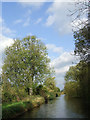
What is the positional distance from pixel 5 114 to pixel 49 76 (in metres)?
11.8

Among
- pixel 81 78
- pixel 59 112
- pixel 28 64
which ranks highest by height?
pixel 28 64

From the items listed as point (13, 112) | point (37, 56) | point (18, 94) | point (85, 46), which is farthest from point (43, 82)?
point (85, 46)

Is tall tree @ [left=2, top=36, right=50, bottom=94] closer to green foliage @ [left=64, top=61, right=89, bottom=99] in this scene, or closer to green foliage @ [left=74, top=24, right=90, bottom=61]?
green foliage @ [left=64, top=61, right=89, bottom=99]

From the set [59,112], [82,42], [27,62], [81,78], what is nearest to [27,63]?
[27,62]

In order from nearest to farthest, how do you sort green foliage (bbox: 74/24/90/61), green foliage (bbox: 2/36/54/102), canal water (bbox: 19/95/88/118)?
green foliage (bbox: 74/24/90/61)
canal water (bbox: 19/95/88/118)
green foliage (bbox: 2/36/54/102)

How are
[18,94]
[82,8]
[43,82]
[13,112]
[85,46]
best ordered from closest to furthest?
[82,8] → [85,46] → [13,112] → [18,94] → [43,82]

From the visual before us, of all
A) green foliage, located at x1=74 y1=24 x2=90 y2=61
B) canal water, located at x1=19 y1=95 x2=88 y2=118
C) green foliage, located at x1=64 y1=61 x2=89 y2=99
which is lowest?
canal water, located at x1=19 y1=95 x2=88 y2=118

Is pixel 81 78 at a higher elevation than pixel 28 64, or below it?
below

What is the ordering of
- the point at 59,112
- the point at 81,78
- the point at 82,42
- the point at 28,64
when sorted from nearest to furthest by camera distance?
the point at 82,42, the point at 81,78, the point at 59,112, the point at 28,64

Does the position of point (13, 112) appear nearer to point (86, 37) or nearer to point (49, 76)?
point (86, 37)

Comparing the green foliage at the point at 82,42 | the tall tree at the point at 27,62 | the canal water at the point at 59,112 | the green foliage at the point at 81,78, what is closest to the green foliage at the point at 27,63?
the tall tree at the point at 27,62

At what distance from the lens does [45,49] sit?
21203mm

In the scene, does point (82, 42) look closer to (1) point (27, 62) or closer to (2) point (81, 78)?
(2) point (81, 78)

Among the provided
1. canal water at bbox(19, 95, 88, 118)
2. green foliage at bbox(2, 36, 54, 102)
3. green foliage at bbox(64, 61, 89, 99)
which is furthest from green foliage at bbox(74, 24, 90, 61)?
green foliage at bbox(2, 36, 54, 102)
